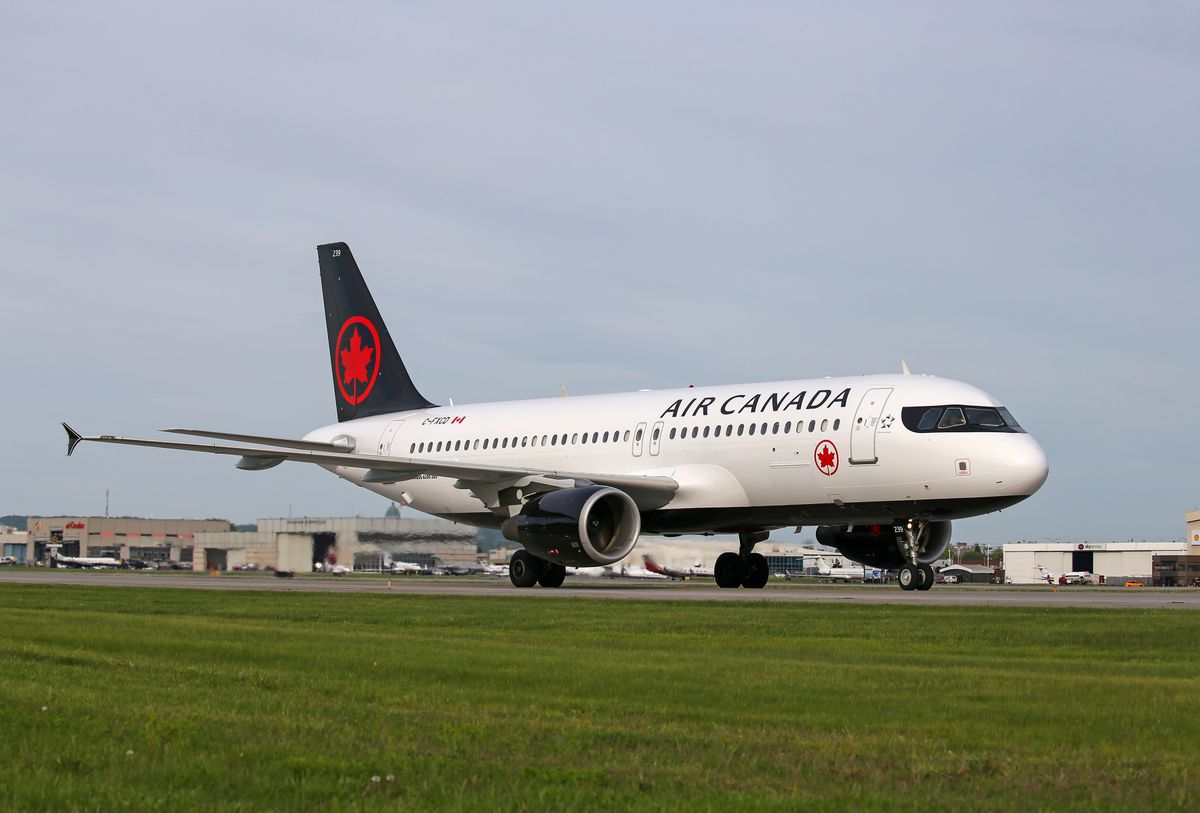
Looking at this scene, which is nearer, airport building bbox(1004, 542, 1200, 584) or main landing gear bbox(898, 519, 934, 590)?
main landing gear bbox(898, 519, 934, 590)

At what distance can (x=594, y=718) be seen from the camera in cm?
823

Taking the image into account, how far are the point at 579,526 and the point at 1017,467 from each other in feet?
26.5

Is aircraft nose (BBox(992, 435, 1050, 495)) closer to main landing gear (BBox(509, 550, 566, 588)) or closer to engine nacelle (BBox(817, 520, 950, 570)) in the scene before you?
engine nacelle (BBox(817, 520, 950, 570))

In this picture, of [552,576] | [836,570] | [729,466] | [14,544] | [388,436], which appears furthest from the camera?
[14,544]

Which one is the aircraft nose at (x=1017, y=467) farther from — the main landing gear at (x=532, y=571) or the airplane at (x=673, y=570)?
the airplane at (x=673, y=570)

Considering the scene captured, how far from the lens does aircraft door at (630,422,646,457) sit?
30672mm

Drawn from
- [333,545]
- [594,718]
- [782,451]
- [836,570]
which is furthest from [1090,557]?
[594,718]

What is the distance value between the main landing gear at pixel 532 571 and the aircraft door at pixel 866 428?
24.1ft

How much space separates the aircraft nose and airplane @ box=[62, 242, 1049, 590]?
0.03 m

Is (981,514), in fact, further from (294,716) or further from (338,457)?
(294,716)

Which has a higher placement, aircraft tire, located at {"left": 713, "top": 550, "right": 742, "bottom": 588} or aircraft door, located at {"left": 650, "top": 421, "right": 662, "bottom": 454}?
aircraft door, located at {"left": 650, "top": 421, "right": 662, "bottom": 454}

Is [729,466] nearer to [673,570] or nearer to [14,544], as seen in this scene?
[673,570]

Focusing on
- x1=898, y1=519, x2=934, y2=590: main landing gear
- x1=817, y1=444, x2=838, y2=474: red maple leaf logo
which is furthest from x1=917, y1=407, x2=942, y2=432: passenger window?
x1=898, y1=519, x2=934, y2=590: main landing gear

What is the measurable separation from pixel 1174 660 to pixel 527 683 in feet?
19.9
